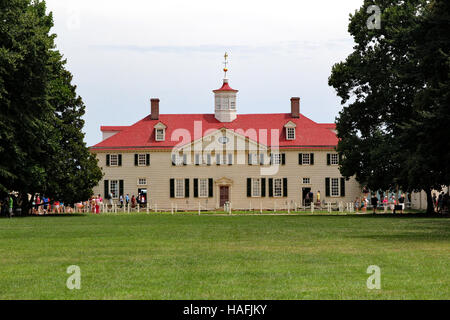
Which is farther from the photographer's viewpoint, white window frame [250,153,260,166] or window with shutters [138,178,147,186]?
window with shutters [138,178,147,186]

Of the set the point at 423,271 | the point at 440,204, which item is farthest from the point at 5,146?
the point at 423,271

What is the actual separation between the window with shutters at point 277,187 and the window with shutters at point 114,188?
618 inches

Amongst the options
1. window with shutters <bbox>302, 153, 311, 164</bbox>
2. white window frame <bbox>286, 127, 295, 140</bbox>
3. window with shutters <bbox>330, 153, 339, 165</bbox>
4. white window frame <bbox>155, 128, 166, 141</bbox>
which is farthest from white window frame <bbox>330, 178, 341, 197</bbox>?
white window frame <bbox>155, 128, 166, 141</bbox>

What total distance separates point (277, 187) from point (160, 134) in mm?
13157

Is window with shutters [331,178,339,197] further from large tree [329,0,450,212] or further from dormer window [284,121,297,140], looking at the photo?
large tree [329,0,450,212]

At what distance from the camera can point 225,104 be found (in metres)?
91.4

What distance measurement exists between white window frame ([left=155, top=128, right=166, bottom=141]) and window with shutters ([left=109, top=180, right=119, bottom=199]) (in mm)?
6090

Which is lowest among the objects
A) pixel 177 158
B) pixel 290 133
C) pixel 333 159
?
pixel 333 159

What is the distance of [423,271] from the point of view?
14250 mm

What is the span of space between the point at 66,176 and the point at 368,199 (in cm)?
3945

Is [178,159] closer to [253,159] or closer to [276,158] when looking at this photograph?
[253,159]

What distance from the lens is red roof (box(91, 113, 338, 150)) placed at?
287ft

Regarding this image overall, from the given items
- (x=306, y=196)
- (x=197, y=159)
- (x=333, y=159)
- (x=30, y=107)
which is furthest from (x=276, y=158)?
(x=30, y=107)
